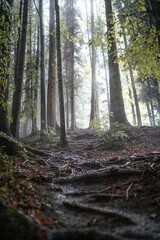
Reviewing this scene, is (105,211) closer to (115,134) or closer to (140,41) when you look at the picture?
(140,41)

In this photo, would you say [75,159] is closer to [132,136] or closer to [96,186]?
[96,186]

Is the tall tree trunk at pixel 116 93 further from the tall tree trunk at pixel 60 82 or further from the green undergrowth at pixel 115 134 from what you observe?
the tall tree trunk at pixel 60 82

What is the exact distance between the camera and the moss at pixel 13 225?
2892mm

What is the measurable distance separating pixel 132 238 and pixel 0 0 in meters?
7.75

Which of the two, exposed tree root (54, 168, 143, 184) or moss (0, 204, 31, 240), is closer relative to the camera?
moss (0, 204, 31, 240)

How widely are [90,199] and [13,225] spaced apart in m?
2.29

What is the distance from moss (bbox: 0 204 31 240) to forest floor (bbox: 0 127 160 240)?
0.17m

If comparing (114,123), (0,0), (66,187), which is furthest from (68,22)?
(66,187)

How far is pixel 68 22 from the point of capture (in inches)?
953

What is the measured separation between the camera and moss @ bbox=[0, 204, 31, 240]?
2.89m

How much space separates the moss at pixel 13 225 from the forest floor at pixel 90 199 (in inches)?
6.6

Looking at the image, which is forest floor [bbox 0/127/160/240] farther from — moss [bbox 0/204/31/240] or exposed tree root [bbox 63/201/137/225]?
moss [bbox 0/204/31/240]

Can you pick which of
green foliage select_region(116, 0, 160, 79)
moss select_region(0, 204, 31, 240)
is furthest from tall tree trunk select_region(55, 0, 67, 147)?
moss select_region(0, 204, 31, 240)

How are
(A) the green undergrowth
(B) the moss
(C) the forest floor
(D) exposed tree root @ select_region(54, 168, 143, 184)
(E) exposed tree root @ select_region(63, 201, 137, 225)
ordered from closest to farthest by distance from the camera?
1. (B) the moss
2. (C) the forest floor
3. (E) exposed tree root @ select_region(63, 201, 137, 225)
4. (D) exposed tree root @ select_region(54, 168, 143, 184)
5. (A) the green undergrowth
